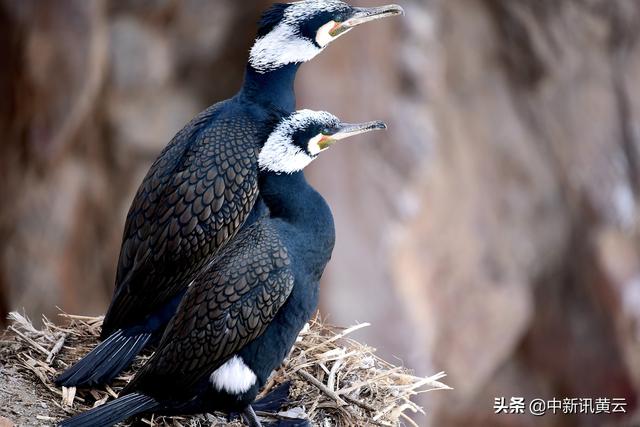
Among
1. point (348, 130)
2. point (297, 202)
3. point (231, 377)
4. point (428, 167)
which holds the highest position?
point (348, 130)

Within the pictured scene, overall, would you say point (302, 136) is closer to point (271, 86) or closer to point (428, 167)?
point (271, 86)

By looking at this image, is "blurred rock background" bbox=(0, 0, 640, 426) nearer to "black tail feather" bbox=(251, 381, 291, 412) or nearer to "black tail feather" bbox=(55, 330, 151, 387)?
"black tail feather" bbox=(251, 381, 291, 412)

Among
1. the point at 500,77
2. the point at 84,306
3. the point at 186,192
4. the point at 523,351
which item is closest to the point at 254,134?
the point at 186,192

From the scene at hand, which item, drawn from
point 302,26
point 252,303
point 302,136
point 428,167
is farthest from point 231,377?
point 428,167

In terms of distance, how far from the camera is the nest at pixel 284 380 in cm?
304

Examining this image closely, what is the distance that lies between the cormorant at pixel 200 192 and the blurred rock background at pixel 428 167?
3184 mm

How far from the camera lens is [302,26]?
3.05 m

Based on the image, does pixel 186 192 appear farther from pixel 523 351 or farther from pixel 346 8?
pixel 523 351

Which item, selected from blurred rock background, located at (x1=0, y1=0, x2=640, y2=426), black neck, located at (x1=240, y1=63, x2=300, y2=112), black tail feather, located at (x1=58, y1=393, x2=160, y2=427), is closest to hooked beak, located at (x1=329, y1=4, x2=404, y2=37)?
black neck, located at (x1=240, y1=63, x2=300, y2=112)

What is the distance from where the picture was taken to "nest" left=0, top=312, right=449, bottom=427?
3035 millimetres

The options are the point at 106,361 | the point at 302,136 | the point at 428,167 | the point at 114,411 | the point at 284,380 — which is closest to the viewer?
the point at 114,411

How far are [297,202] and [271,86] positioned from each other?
43 cm

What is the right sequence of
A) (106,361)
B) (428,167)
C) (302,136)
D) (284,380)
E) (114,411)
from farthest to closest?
(428,167)
(284,380)
(106,361)
(302,136)
(114,411)

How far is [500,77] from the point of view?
7.80 meters
